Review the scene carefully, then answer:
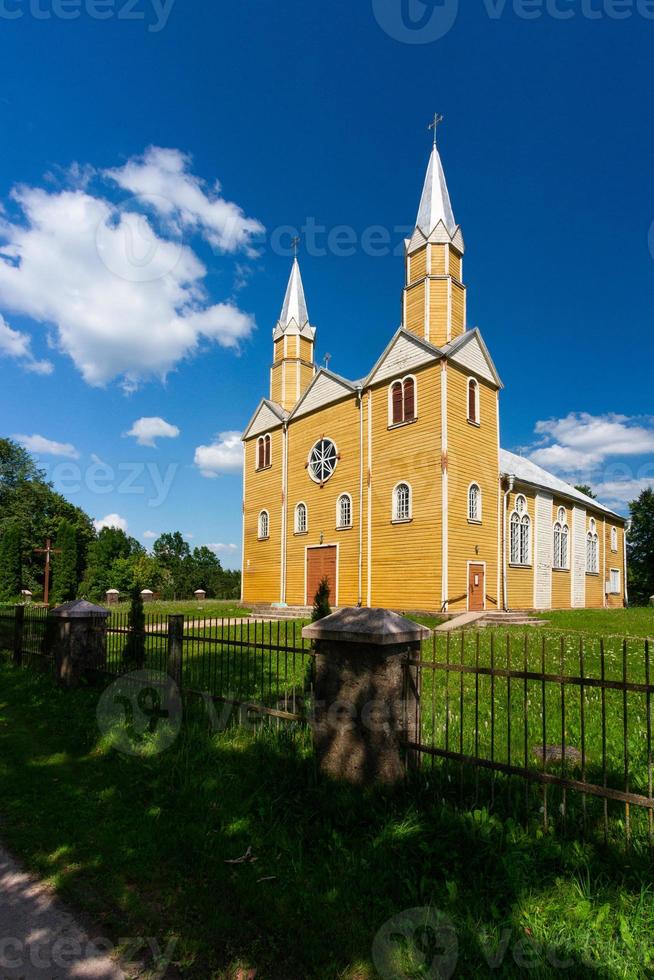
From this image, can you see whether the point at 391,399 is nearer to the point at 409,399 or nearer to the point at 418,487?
the point at 409,399

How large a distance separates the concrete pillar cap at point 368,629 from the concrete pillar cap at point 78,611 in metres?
5.43

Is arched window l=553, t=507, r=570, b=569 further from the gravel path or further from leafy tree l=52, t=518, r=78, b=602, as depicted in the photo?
leafy tree l=52, t=518, r=78, b=602

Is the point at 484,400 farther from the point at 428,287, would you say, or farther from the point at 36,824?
the point at 36,824

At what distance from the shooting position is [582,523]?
1062 inches

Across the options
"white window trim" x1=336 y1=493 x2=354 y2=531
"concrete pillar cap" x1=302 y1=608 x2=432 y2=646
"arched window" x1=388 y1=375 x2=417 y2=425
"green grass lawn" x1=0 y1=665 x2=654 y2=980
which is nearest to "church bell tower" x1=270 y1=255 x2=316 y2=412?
"white window trim" x1=336 y1=493 x2=354 y2=531

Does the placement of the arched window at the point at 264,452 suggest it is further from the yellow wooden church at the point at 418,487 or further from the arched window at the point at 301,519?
the arched window at the point at 301,519

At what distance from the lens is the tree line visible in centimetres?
3950

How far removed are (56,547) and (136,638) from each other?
37379 millimetres

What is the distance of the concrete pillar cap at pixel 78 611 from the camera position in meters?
8.32

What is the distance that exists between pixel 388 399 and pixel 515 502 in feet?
22.5

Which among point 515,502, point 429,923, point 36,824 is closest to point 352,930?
point 429,923

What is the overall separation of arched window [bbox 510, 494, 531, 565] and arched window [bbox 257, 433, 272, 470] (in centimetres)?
1147

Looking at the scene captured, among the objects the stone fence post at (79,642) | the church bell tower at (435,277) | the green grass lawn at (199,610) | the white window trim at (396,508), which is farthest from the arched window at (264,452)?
the stone fence post at (79,642)

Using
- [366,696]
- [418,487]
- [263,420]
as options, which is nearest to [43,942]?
[366,696]
